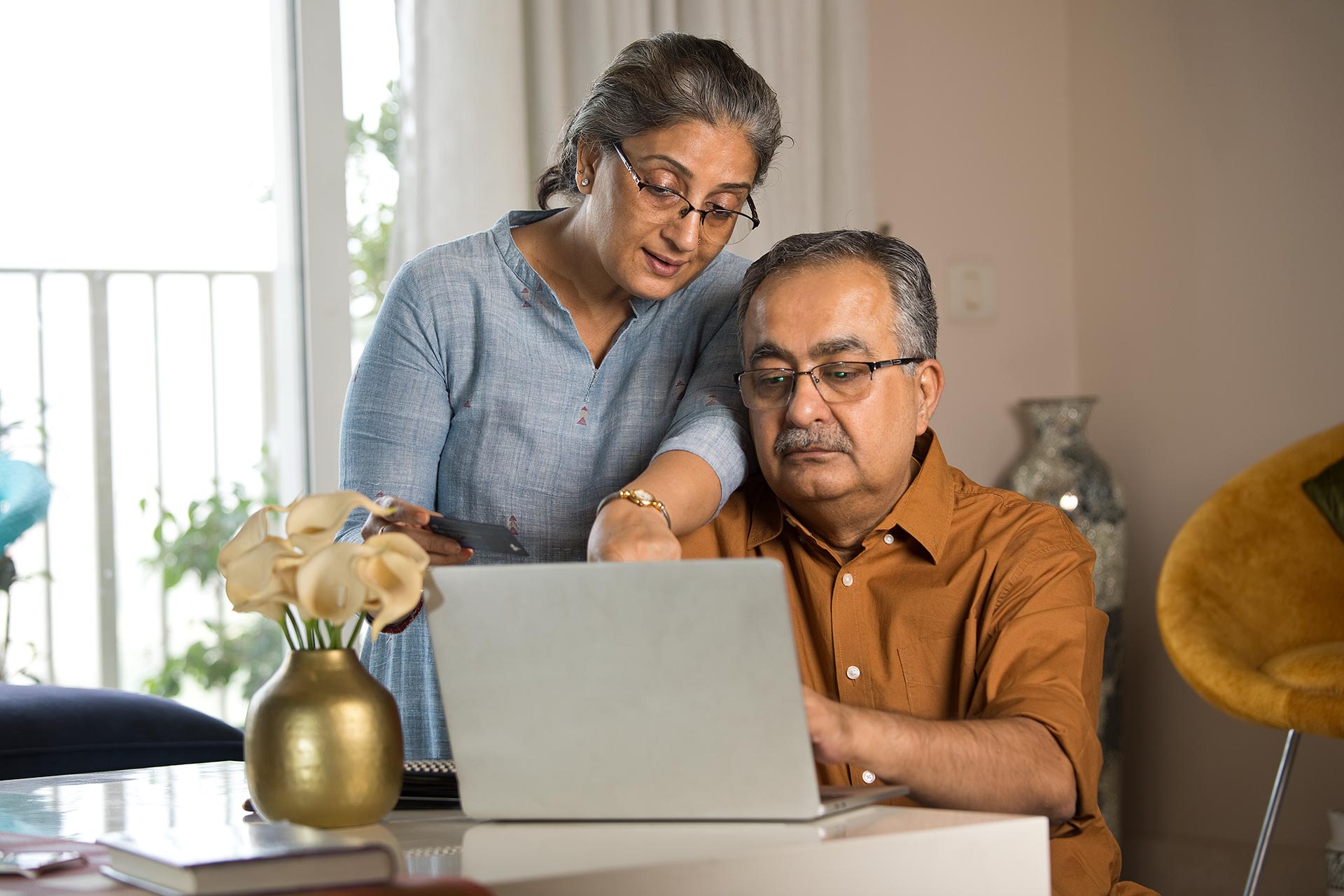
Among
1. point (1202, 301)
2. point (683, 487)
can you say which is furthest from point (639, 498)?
point (1202, 301)

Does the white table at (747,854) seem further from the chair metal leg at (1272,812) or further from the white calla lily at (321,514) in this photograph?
the chair metal leg at (1272,812)

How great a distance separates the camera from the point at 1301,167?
3.19 metres

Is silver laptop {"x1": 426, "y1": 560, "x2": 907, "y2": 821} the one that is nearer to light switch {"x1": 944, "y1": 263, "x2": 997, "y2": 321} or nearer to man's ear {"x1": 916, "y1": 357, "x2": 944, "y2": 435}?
man's ear {"x1": 916, "y1": 357, "x2": 944, "y2": 435}

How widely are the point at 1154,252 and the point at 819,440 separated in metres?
2.29

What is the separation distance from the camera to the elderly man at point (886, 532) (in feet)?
4.78

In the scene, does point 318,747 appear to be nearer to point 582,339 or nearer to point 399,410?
point 399,410

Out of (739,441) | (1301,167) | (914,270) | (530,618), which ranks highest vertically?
(1301,167)

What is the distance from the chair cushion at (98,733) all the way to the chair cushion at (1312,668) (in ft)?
5.95

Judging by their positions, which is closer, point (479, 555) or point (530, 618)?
point (530, 618)

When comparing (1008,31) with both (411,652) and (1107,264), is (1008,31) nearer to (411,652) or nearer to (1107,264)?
(1107,264)

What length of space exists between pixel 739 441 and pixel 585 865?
769mm

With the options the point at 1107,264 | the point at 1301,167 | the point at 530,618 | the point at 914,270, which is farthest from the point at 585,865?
the point at 1107,264

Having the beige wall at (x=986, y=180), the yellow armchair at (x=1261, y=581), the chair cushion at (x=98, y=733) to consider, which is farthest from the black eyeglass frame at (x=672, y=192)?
the beige wall at (x=986, y=180)

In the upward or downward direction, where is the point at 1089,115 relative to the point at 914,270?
upward
